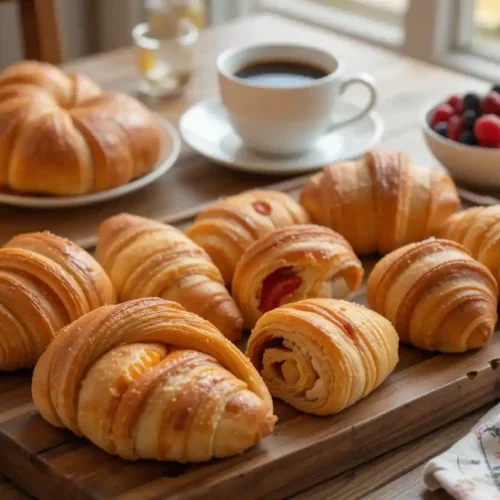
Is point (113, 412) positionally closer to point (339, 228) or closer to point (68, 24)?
point (339, 228)

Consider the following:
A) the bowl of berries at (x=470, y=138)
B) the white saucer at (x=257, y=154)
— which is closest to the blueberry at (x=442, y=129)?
the bowl of berries at (x=470, y=138)

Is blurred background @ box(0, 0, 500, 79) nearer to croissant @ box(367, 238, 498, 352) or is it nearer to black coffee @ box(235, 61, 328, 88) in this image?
black coffee @ box(235, 61, 328, 88)

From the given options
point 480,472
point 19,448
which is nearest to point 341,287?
point 480,472

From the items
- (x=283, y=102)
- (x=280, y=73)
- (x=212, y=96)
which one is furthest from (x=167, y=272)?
(x=212, y=96)

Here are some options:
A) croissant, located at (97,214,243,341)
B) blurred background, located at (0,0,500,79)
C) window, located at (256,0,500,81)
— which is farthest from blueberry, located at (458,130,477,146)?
window, located at (256,0,500,81)

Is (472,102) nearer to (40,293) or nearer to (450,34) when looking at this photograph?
(40,293)
